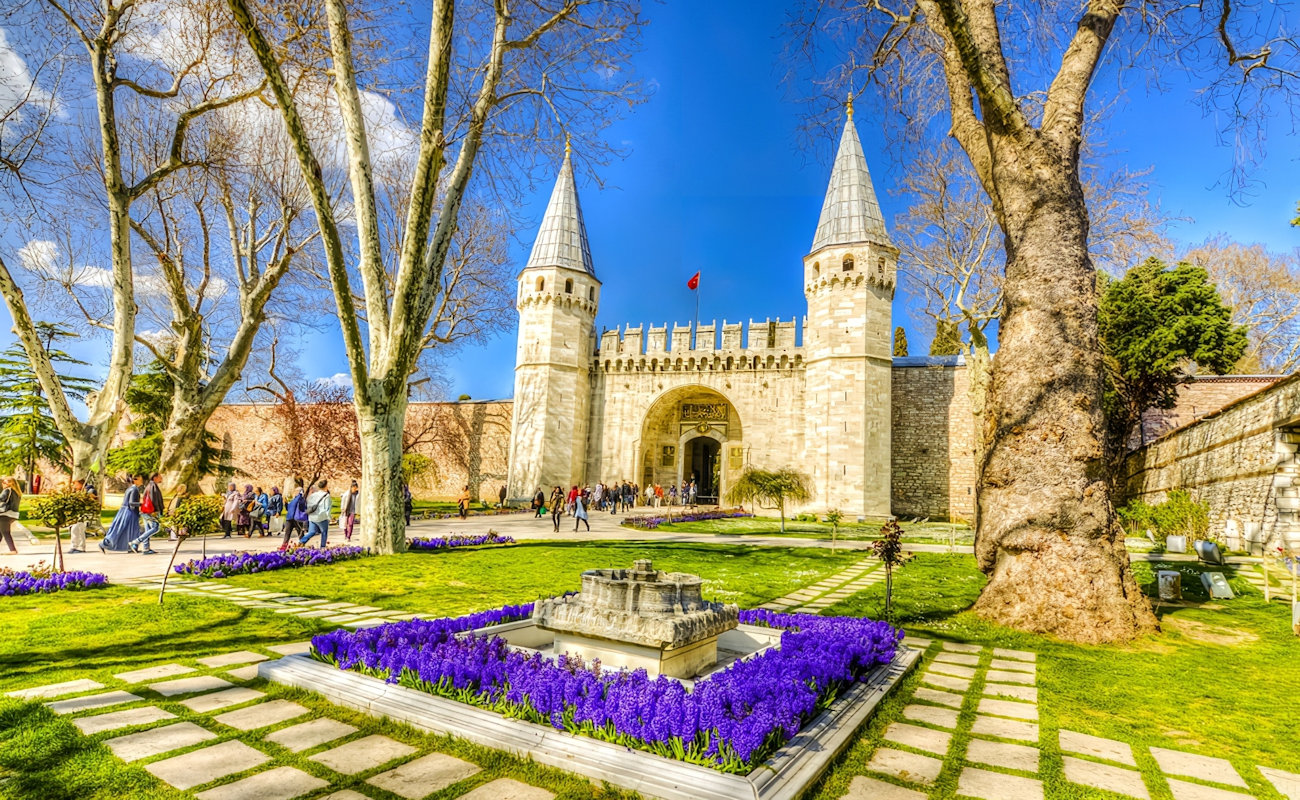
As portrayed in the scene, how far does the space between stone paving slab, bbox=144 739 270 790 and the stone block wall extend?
2403 centimetres

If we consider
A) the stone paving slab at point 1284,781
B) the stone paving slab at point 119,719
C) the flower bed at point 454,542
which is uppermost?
the stone paving slab at point 119,719

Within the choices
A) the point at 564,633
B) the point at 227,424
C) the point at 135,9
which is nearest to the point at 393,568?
the point at 564,633

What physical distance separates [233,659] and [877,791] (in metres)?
4.07

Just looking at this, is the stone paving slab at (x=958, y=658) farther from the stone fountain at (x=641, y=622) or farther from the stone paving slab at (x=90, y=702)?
the stone paving slab at (x=90, y=702)

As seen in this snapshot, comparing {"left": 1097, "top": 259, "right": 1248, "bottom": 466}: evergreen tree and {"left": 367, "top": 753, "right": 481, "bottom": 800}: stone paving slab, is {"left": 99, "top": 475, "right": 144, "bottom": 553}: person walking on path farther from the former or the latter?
{"left": 1097, "top": 259, "right": 1248, "bottom": 466}: evergreen tree

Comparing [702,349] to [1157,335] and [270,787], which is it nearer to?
[1157,335]

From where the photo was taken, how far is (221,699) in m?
3.41

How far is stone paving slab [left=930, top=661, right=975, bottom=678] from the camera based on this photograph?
451 centimetres

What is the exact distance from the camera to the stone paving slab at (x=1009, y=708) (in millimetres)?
3674

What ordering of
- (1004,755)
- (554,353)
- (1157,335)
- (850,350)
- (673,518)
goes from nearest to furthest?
1. (1004,755)
2. (1157,335)
3. (673,518)
4. (850,350)
5. (554,353)

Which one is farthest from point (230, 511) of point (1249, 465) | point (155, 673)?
point (1249, 465)

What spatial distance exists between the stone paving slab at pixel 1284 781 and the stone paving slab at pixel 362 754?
386 cm

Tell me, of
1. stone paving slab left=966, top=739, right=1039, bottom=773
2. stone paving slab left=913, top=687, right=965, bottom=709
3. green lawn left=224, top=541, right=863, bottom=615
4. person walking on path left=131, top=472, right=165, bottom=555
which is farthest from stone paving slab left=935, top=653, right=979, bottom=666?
person walking on path left=131, top=472, right=165, bottom=555

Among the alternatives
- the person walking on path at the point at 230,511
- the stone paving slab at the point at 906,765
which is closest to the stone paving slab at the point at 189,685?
the stone paving slab at the point at 906,765
